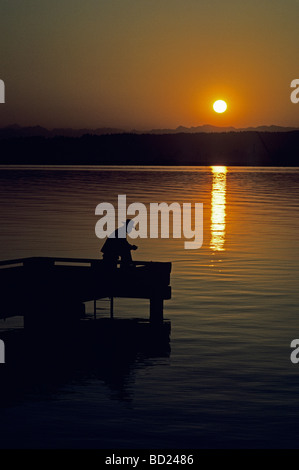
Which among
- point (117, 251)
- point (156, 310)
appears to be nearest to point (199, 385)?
point (156, 310)

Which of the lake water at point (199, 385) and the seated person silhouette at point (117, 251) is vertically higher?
the seated person silhouette at point (117, 251)

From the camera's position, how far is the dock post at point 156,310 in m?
22.0

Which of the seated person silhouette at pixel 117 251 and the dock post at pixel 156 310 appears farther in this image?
the seated person silhouette at pixel 117 251

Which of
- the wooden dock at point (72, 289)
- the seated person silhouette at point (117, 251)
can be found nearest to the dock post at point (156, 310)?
the wooden dock at point (72, 289)

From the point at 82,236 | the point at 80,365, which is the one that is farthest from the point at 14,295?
the point at 82,236

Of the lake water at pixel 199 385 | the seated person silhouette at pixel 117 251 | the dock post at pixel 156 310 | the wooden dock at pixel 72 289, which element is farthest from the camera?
the seated person silhouette at pixel 117 251

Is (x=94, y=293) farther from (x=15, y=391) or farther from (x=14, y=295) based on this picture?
(x=15, y=391)

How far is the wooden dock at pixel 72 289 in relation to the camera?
20969 mm

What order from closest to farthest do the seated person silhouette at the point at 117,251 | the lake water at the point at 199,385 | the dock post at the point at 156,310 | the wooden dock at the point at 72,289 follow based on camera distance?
the lake water at the point at 199,385, the wooden dock at the point at 72,289, the dock post at the point at 156,310, the seated person silhouette at the point at 117,251

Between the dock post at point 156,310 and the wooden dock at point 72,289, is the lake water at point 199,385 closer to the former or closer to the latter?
the dock post at point 156,310

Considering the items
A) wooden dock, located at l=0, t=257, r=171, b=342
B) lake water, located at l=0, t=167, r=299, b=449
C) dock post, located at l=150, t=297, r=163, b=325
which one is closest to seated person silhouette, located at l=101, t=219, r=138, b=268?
wooden dock, located at l=0, t=257, r=171, b=342

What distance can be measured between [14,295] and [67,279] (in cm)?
194

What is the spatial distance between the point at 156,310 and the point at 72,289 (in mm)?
2112
